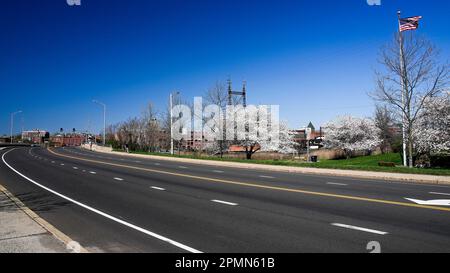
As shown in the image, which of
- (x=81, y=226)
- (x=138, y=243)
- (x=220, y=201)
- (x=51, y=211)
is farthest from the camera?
(x=220, y=201)

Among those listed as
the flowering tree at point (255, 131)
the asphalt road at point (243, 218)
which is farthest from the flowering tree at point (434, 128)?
the flowering tree at point (255, 131)

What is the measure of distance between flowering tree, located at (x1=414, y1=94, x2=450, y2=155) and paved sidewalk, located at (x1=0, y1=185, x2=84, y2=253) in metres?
34.4

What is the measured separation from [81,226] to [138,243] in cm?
228

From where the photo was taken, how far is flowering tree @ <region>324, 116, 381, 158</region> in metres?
62.8

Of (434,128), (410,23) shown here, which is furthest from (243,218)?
(434,128)

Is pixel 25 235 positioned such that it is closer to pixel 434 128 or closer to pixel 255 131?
pixel 434 128

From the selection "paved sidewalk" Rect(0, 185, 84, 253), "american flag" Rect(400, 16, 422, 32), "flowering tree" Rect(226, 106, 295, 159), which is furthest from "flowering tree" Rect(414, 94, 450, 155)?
"paved sidewalk" Rect(0, 185, 84, 253)

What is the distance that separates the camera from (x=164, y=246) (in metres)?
6.82

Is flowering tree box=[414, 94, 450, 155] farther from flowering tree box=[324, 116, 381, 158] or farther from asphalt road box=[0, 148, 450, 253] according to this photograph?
flowering tree box=[324, 116, 381, 158]

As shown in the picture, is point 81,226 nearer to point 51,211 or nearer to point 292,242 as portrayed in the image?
point 51,211

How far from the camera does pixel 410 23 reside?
2692 cm

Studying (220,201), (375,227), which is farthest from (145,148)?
(375,227)
